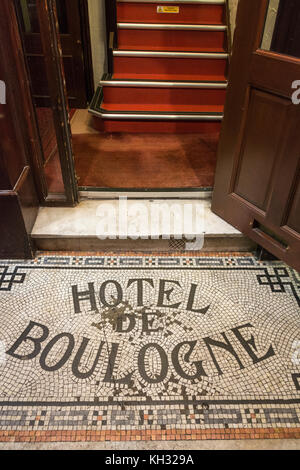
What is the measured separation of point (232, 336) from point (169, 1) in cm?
328

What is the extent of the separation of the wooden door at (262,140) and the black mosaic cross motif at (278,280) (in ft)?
0.65

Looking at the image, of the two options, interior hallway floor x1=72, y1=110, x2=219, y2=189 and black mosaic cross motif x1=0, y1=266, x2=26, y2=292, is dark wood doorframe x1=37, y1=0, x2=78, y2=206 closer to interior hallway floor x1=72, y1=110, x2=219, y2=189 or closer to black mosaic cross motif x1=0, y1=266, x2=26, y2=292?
interior hallway floor x1=72, y1=110, x2=219, y2=189

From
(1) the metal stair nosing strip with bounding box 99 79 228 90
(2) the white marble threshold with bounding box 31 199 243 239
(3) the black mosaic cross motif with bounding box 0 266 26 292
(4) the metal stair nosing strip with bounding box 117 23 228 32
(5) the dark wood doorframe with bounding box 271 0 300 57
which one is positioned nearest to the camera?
(5) the dark wood doorframe with bounding box 271 0 300 57

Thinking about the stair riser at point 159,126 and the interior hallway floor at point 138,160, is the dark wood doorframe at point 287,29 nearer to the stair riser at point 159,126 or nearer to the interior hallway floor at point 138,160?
the interior hallway floor at point 138,160

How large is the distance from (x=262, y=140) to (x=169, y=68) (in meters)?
1.94

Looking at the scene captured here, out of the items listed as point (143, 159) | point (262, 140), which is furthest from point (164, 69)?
point (262, 140)

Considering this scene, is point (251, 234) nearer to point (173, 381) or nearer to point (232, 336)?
point (232, 336)

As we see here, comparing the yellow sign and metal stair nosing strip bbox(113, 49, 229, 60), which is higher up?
the yellow sign

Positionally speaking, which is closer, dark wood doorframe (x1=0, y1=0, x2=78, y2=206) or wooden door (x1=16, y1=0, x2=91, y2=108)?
dark wood doorframe (x1=0, y1=0, x2=78, y2=206)

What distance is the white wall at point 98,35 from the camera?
3.73m

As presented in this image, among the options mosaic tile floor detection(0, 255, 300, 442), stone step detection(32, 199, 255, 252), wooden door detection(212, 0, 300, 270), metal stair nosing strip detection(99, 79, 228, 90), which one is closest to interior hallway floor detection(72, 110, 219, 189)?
stone step detection(32, 199, 255, 252)

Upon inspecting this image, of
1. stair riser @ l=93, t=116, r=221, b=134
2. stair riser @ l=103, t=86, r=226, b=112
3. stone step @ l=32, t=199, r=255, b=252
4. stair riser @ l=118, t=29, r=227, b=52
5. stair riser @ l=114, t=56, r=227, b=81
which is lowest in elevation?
stone step @ l=32, t=199, r=255, b=252

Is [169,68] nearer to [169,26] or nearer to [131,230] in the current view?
[169,26]

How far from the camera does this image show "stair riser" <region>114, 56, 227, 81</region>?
137 inches
